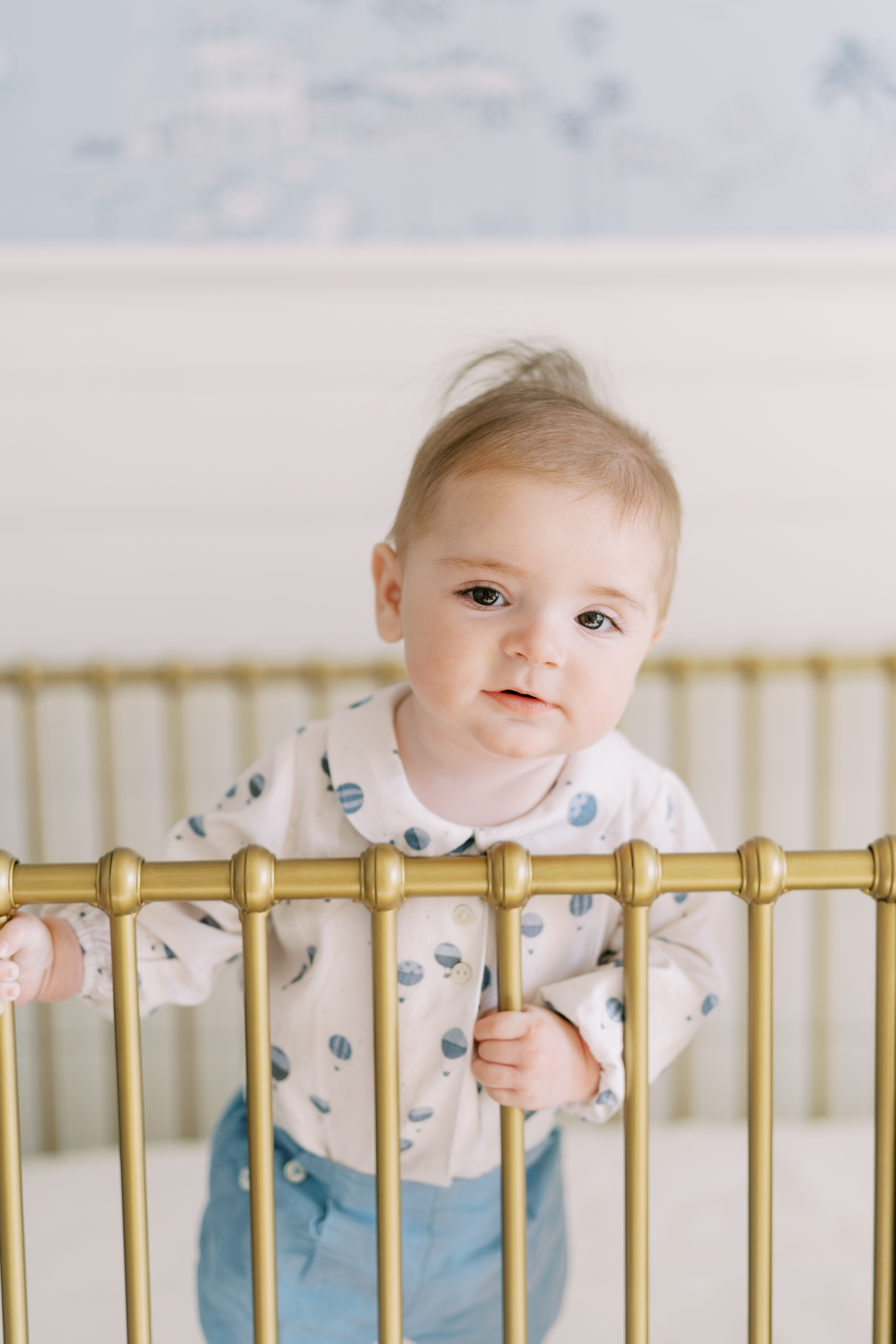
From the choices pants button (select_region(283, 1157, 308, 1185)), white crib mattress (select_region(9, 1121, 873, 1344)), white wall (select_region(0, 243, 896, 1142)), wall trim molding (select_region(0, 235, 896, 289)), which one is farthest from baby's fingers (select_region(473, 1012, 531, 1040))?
wall trim molding (select_region(0, 235, 896, 289))

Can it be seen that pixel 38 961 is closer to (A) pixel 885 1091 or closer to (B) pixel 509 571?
(B) pixel 509 571

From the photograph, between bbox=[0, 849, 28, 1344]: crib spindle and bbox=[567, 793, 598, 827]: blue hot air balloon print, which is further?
bbox=[567, 793, 598, 827]: blue hot air balloon print

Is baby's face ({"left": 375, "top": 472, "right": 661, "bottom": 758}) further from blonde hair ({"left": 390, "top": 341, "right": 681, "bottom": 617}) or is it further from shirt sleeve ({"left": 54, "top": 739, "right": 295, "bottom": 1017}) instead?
shirt sleeve ({"left": 54, "top": 739, "right": 295, "bottom": 1017})

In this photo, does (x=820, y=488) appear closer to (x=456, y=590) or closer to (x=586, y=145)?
(x=586, y=145)

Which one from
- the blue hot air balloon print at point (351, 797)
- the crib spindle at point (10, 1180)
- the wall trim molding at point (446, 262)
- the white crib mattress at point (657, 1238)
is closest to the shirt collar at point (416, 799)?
the blue hot air balloon print at point (351, 797)

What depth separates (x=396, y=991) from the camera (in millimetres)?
591

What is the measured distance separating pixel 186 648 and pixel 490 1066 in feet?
2.94

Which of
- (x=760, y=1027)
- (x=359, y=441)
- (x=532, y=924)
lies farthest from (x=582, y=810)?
(x=359, y=441)

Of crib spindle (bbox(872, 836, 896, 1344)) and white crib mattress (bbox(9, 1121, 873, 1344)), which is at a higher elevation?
crib spindle (bbox(872, 836, 896, 1344))

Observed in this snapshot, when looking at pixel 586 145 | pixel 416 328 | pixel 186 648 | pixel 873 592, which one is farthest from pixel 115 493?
pixel 873 592

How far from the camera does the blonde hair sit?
2.06 ft

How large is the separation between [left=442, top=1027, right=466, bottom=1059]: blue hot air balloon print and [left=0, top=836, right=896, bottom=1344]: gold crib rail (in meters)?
0.09

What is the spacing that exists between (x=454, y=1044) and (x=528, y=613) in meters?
0.27

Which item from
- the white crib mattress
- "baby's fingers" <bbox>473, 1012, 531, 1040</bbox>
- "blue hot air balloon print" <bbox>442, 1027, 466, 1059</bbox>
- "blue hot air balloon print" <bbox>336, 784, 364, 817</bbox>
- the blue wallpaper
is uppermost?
the blue wallpaper
